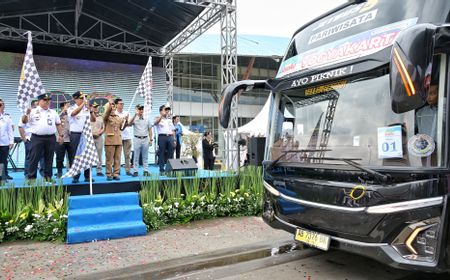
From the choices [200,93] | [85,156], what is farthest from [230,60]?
[200,93]

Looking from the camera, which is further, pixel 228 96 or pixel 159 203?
pixel 159 203

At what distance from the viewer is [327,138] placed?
395 cm

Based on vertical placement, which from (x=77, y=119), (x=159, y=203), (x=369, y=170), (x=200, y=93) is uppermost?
(x=200, y=93)

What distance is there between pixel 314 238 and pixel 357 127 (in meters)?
1.22

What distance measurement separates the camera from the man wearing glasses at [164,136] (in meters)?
9.23

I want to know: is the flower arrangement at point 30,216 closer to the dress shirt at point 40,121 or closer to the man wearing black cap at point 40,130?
the man wearing black cap at point 40,130

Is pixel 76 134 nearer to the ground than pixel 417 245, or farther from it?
farther from it

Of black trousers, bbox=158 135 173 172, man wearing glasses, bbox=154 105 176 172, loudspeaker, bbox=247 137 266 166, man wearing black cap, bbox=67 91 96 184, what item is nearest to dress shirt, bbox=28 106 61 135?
man wearing black cap, bbox=67 91 96 184

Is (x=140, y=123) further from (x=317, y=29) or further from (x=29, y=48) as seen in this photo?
(x=317, y=29)

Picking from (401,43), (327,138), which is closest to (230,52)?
(327,138)

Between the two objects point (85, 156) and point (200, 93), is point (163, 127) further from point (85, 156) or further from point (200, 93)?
point (200, 93)

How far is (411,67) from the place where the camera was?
274 cm

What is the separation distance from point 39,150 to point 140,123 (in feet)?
7.75

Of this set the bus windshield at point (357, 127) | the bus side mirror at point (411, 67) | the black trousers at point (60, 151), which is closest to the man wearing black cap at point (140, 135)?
the black trousers at point (60, 151)
